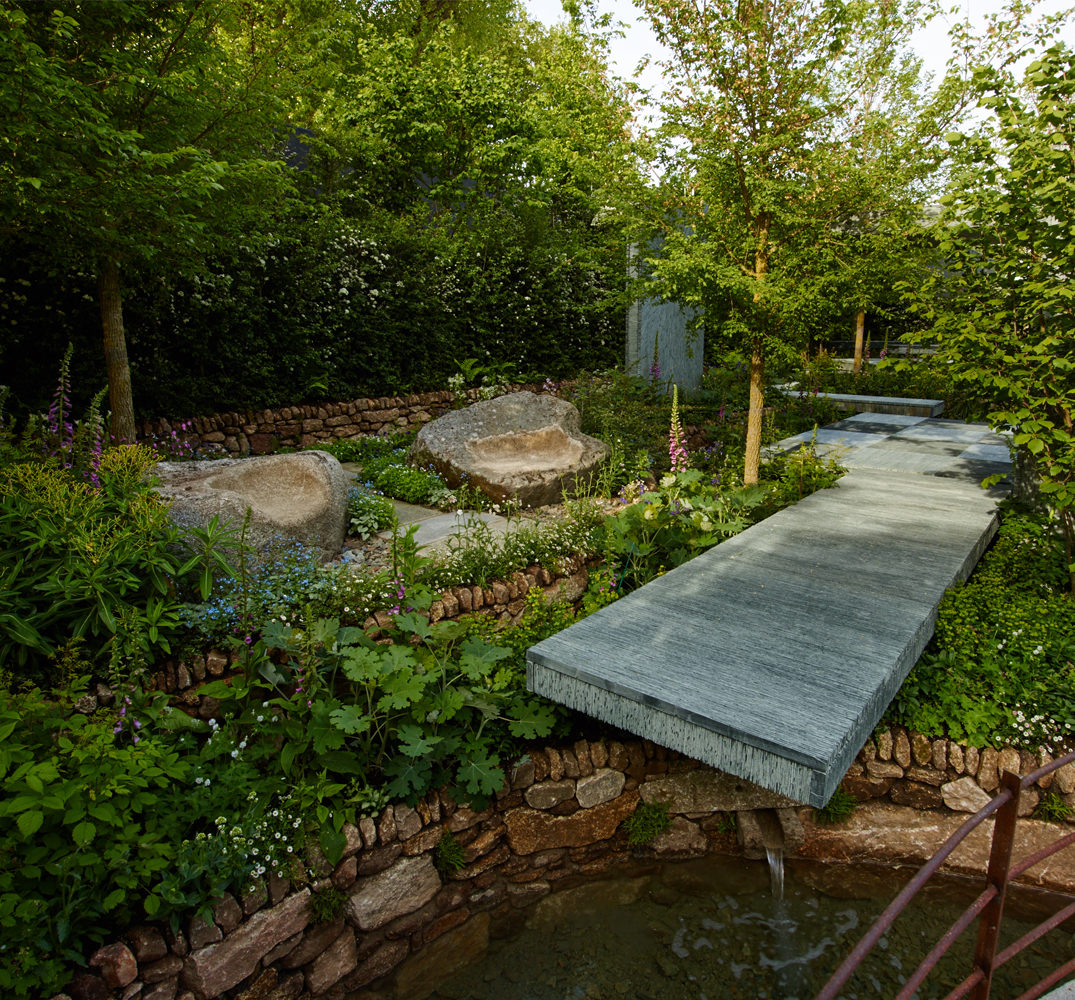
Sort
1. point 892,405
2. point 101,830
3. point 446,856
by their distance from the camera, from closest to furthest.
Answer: point 101,830
point 446,856
point 892,405

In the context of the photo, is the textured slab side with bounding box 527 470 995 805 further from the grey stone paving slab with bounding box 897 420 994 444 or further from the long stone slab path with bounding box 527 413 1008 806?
the grey stone paving slab with bounding box 897 420 994 444

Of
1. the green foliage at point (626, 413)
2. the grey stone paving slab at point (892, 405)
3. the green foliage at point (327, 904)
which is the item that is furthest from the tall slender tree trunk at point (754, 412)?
the grey stone paving slab at point (892, 405)

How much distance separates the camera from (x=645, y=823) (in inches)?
148

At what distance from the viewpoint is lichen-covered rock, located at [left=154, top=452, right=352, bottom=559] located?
4418mm

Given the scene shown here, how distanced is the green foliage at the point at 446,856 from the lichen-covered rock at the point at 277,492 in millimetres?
2047

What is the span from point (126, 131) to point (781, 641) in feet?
16.3

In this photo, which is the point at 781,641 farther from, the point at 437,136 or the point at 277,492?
the point at 437,136

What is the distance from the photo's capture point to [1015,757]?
3.65 meters

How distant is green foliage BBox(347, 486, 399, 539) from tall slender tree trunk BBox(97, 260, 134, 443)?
1.89 metres

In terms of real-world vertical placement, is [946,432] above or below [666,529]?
above

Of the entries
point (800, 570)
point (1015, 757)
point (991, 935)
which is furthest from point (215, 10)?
point (1015, 757)

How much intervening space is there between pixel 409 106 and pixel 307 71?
7.22 meters

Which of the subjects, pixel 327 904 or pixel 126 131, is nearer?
pixel 327 904

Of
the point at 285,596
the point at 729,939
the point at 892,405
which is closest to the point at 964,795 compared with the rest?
the point at 729,939
